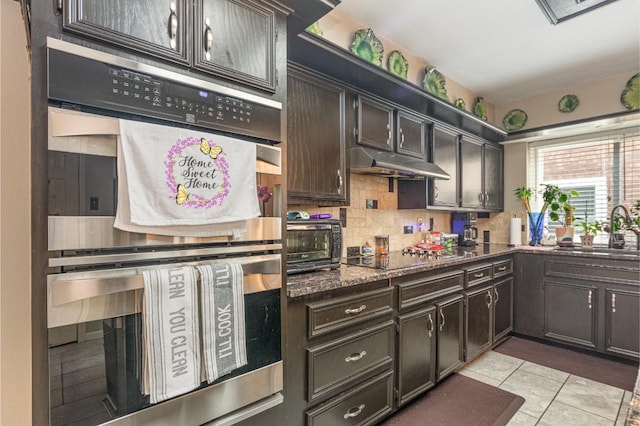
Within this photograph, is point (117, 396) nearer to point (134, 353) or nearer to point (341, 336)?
point (134, 353)

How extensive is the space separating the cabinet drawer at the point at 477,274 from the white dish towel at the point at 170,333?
2.25 m

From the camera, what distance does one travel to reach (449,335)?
2402 millimetres

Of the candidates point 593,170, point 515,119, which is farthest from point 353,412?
point 515,119

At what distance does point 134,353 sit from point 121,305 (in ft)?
0.53

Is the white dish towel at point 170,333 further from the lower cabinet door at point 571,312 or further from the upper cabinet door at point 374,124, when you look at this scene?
the lower cabinet door at point 571,312

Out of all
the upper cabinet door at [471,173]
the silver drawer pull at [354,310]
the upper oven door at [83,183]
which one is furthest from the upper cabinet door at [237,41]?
the upper cabinet door at [471,173]

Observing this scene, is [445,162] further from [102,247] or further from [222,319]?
[102,247]

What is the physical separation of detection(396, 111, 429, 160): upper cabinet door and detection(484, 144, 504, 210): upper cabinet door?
133cm

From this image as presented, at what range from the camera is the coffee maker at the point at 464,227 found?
3.68 meters

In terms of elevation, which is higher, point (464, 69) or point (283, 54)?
point (464, 69)

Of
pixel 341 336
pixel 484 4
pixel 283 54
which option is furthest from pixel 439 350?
pixel 484 4

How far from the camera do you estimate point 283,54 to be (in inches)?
55.9

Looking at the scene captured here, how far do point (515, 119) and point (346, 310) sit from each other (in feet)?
12.0

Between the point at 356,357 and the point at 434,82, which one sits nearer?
the point at 356,357
